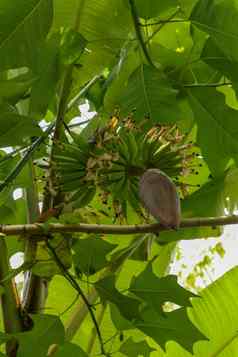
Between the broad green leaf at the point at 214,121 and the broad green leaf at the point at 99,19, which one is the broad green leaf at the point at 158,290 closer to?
the broad green leaf at the point at 214,121

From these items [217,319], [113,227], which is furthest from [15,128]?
[217,319]

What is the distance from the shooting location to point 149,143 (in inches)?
29.6

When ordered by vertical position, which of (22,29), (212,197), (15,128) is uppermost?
(22,29)

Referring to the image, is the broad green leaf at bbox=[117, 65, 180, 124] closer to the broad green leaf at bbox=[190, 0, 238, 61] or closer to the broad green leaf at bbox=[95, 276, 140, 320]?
the broad green leaf at bbox=[190, 0, 238, 61]

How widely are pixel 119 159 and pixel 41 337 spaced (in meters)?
0.23

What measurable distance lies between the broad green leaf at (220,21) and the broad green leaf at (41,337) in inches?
14.3

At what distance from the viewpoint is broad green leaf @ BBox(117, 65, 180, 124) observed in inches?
28.7

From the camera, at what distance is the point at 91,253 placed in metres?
0.72

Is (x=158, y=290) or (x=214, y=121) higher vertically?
(x=214, y=121)

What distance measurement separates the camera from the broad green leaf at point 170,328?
729mm

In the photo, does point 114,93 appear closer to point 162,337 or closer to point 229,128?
point 229,128

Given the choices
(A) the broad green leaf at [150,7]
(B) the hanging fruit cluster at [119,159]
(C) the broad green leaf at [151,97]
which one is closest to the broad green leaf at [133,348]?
(B) the hanging fruit cluster at [119,159]

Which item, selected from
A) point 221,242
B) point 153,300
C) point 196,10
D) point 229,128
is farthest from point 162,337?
point 221,242

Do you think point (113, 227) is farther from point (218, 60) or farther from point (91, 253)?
point (218, 60)
